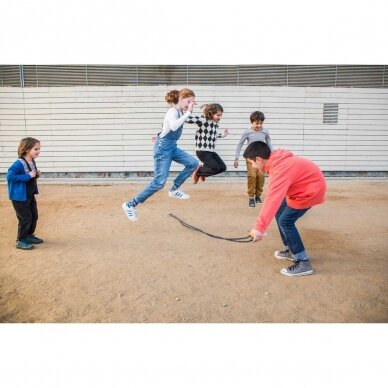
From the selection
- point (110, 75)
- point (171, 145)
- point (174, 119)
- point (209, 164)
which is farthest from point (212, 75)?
point (174, 119)

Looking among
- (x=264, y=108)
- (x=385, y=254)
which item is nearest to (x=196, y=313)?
(x=385, y=254)

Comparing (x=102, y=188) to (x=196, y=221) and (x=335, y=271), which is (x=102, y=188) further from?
(x=335, y=271)

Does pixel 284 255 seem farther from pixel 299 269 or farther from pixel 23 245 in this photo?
pixel 23 245

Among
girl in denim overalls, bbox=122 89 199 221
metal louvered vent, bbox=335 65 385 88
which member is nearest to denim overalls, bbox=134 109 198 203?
girl in denim overalls, bbox=122 89 199 221

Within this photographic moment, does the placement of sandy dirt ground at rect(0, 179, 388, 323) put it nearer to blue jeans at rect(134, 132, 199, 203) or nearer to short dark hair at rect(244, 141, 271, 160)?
blue jeans at rect(134, 132, 199, 203)

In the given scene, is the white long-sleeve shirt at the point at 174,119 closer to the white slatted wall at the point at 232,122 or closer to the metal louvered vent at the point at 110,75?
the white slatted wall at the point at 232,122

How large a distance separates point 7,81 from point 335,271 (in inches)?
238

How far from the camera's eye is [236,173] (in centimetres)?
760

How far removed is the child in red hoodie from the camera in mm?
2725

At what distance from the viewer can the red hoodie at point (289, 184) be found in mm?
2713

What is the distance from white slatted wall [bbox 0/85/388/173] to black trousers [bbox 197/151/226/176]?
3288 mm

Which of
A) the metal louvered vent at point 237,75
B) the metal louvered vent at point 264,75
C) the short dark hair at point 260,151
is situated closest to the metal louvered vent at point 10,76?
the metal louvered vent at point 237,75

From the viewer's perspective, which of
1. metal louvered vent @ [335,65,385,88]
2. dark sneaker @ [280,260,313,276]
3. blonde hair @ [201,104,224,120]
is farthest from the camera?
metal louvered vent @ [335,65,385,88]

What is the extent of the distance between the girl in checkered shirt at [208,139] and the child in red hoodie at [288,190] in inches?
41.5
